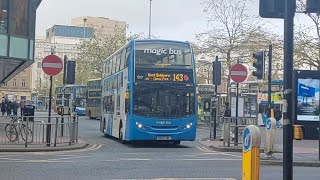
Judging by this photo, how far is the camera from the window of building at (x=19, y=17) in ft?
99.4

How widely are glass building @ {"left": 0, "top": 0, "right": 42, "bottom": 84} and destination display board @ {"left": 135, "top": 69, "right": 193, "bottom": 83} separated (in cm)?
1121

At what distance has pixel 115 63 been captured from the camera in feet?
83.4

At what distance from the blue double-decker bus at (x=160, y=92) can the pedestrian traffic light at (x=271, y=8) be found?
13771 millimetres

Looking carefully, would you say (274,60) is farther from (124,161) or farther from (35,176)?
(35,176)

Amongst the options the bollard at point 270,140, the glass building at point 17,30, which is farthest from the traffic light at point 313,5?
the glass building at point 17,30

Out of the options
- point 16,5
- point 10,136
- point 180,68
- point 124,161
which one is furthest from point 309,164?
point 16,5

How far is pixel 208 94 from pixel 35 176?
32520 mm

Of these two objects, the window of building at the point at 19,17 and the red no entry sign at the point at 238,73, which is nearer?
the red no entry sign at the point at 238,73

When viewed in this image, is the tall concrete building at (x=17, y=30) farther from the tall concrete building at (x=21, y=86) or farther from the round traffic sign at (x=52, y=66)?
the tall concrete building at (x=21, y=86)

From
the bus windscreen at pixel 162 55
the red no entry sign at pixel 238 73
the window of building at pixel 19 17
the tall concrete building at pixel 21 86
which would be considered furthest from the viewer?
the tall concrete building at pixel 21 86

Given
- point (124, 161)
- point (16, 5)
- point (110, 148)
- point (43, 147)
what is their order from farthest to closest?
point (16, 5) < point (110, 148) < point (43, 147) < point (124, 161)

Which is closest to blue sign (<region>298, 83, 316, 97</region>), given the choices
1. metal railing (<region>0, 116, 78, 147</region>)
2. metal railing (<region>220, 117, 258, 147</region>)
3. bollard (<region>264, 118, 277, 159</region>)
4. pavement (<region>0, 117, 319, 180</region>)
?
metal railing (<region>220, 117, 258, 147</region>)

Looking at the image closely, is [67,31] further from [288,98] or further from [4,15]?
[288,98]

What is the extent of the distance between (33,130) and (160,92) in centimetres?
494
